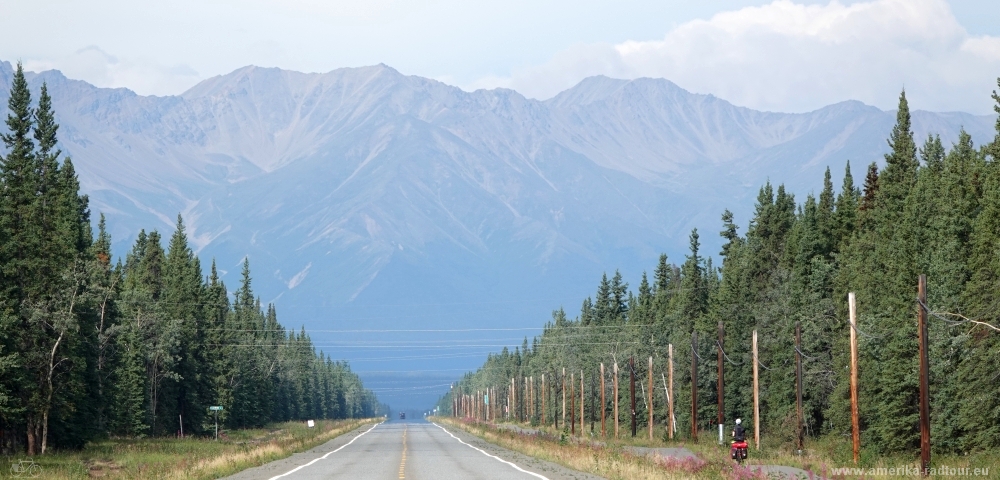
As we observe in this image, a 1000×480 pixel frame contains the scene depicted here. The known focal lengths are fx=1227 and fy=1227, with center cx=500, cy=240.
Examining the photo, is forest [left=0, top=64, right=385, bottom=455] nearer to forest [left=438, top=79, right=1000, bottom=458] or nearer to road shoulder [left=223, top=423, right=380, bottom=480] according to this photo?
road shoulder [left=223, top=423, right=380, bottom=480]

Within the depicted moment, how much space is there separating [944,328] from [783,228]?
157ft

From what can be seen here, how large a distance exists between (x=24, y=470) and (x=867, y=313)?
40.0 metres

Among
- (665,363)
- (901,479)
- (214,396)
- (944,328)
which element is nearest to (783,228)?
(665,363)

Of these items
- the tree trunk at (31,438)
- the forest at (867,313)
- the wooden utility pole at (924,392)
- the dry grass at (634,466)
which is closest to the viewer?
the wooden utility pole at (924,392)

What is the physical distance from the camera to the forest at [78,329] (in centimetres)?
6188

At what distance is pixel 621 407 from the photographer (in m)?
116

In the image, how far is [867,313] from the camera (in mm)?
61875

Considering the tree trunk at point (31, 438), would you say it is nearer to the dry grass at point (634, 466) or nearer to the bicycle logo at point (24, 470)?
the bicycle logo at point (24, 470)

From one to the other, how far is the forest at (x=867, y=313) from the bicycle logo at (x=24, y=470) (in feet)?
102

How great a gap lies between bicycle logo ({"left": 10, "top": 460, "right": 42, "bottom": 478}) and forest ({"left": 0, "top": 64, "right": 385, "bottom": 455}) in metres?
4.50

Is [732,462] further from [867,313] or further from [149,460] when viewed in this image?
[149,460]

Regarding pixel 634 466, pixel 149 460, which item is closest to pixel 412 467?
pixel 634 466

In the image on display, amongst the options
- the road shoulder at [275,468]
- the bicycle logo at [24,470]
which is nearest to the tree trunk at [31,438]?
the bicycle logo at [24,470]

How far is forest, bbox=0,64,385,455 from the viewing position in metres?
61.9
